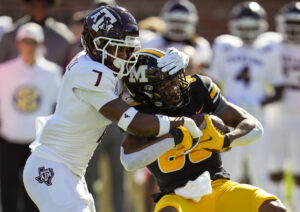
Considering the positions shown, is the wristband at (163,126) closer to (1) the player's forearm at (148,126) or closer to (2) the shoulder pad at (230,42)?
(1) the player's forearm at (148,126)

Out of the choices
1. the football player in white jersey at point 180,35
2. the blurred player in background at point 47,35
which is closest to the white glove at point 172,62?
the blurred player in background at point 47,35

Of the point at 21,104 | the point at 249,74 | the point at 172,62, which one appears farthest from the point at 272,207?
the point at 249,74

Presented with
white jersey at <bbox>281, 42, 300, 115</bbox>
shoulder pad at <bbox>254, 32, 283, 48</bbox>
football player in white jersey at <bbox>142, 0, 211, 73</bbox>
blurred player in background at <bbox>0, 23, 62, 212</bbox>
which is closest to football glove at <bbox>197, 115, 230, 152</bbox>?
blurred player in background at <bbox>0, 23, 62, 212</bbox>

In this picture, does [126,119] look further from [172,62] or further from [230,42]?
[230,42]

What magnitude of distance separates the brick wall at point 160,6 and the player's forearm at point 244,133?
25.3 feet

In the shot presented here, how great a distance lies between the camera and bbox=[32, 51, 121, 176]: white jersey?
16.2 feet

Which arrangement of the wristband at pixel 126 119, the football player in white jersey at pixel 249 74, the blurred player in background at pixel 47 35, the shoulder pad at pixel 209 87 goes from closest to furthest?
the wristband at pixel 126 119, the shoulder pad at pixel 209 87, the blurred player in background at pixel 47 35, the football player in white jersey at pixel 249 74

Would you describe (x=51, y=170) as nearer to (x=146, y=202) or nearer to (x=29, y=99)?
(x=29, y=99)

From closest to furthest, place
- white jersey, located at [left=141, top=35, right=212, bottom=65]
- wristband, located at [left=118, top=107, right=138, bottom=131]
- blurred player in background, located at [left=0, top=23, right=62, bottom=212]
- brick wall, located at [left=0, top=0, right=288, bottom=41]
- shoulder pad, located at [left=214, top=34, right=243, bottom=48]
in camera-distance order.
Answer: wristband, located at [left=118, top=107, right=138, bottom=131] < blurred player in background, located at [left=0, top=23, right=62, bottom=212] < white jersey, located at [left=141, top=35, right=212, bottom=65] < shoulder pad, located at [left=214, top=34, right=243, bottom=48] < brick wall, located at [left=0, top=0, right=288, bottom=41]

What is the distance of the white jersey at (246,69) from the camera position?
847 cm

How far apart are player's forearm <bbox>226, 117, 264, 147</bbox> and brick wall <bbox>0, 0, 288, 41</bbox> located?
770 cm

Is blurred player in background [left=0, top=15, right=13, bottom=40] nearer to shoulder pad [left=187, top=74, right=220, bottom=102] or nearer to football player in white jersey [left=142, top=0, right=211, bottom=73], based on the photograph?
football player in white jersey [left=142, top=0, right=211, bottom=73]

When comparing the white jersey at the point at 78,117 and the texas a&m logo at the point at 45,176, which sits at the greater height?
the white jersey at the point at 78,117

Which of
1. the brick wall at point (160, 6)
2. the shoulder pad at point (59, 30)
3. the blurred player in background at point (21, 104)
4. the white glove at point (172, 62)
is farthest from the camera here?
the brick wall at point (160, 6)
